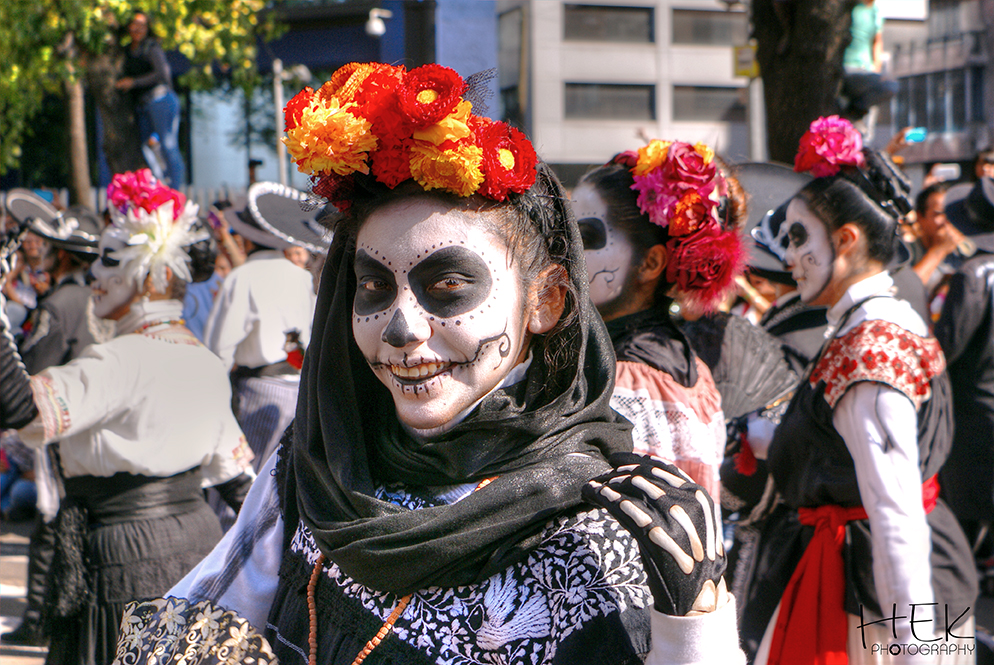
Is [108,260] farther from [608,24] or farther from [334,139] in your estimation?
[608,24]

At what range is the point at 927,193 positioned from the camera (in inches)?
272

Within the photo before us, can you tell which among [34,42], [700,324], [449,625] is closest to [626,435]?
[449,625]

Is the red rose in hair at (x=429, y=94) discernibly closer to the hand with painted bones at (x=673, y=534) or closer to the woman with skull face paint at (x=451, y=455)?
Answer: the woman with skull face paint at (x=451, y=455)

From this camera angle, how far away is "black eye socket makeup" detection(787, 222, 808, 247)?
3387mm

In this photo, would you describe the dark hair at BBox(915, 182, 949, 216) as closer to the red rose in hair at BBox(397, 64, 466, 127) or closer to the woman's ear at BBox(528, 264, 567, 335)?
the woman's ear at BBox(528, 264, 567, 335)

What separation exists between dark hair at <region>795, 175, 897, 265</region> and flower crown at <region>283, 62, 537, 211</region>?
1.95 metres

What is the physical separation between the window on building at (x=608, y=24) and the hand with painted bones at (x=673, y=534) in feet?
114

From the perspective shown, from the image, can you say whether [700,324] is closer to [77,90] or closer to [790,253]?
[790,253]

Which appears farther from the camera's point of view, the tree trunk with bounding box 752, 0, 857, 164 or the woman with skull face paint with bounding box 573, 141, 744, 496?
the tree trunk with bounding box 752, 0, 857, 164

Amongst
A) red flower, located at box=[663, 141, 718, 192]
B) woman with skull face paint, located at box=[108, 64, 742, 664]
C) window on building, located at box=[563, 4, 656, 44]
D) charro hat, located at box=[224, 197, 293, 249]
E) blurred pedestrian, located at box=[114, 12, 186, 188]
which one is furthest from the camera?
window on building, located at box=[563, 4, 656, 44]

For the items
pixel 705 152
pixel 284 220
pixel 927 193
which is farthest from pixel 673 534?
pixel 927 193

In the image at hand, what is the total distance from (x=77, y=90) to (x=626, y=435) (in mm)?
13328

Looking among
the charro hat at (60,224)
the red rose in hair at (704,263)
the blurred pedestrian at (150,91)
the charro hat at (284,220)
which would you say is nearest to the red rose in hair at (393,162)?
the red rose in hair at (704,263)

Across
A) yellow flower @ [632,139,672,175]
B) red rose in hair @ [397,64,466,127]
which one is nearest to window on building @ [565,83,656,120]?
yellow flower @ [632,139,672,175]
